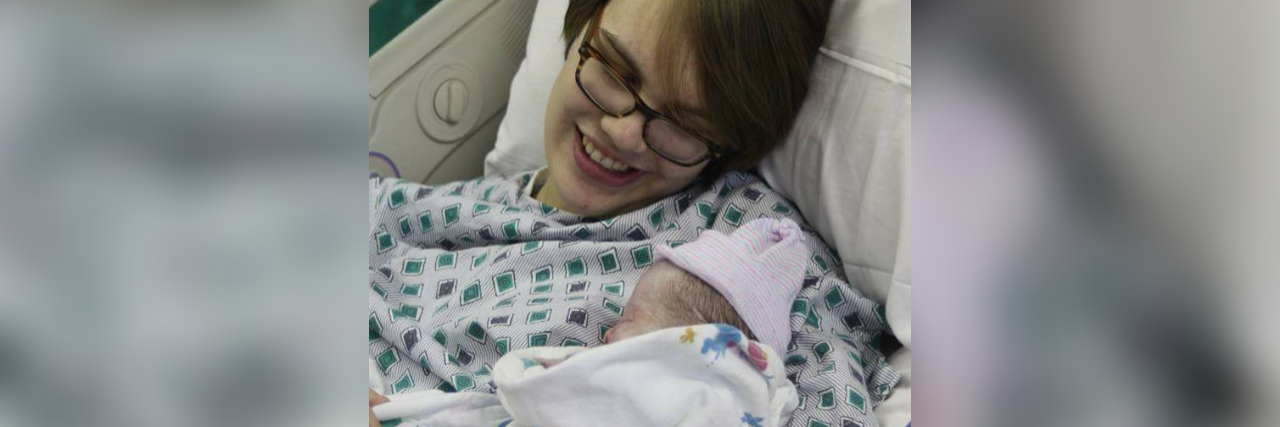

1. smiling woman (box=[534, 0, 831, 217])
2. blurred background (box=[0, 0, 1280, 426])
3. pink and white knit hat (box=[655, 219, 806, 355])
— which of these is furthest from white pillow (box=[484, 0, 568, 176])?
blurred background (box=[0, 0, 1280, 426])

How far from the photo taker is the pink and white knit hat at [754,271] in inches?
43.1

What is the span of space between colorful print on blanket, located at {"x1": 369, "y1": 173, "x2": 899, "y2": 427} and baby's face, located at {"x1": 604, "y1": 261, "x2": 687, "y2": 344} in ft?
0.29

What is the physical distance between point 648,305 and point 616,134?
27 cm

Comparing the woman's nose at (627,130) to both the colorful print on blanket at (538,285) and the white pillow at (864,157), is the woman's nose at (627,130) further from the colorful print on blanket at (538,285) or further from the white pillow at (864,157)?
the white pillow at (864,157)

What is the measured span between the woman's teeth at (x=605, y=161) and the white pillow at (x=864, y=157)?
0.22 m

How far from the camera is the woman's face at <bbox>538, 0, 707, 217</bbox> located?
4.15 ft

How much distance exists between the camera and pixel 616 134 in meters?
1.27

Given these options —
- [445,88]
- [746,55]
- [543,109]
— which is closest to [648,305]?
[746,55]
